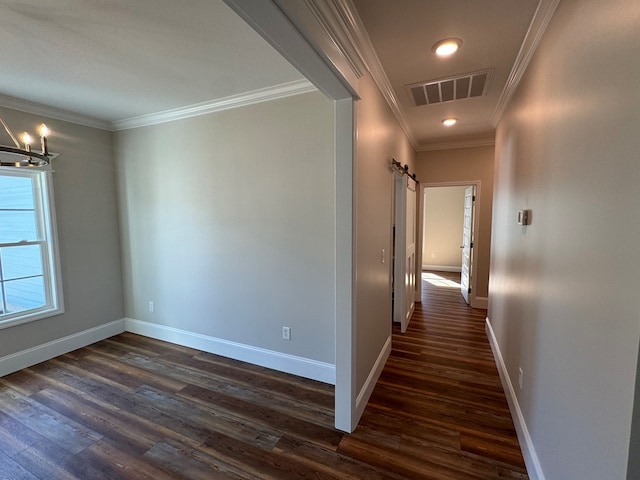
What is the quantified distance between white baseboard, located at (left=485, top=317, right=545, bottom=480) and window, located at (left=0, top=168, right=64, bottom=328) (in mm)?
4341

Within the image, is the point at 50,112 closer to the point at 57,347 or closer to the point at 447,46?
the point at 57,347

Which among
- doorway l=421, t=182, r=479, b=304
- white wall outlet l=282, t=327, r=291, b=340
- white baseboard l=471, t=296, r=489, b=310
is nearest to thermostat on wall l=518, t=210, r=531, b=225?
white wall outlet l=282, t=327, r=291, b=340

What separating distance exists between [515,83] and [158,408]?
3.87m

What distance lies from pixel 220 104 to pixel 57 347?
124 inches

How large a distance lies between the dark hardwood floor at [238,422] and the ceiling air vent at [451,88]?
103 inches

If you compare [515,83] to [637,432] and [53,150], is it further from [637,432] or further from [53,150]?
[53,150]

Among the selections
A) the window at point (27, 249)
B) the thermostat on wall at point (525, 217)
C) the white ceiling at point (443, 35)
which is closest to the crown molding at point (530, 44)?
the white ceiling at point (443, 35)

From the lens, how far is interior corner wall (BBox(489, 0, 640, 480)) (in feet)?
2.75

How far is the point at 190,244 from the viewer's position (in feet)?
10.6

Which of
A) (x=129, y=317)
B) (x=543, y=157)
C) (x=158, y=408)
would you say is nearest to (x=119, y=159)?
(x=129, y=317)

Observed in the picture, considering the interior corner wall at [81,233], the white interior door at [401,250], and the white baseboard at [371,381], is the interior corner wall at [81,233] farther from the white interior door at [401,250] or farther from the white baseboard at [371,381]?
the white interior door at [401,250]

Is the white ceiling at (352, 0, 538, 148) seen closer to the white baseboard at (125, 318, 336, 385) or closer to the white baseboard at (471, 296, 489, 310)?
the white baseboard at (125, 318, 336, 385)

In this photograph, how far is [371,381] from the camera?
7.97 ft

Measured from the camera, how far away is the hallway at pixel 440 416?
68.8 inches
